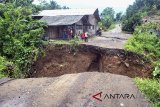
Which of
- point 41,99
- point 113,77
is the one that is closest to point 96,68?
point 113,77

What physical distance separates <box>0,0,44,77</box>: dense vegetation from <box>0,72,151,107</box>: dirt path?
7164mm

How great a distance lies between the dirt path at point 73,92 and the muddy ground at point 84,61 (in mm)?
7646

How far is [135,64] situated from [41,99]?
11997mm

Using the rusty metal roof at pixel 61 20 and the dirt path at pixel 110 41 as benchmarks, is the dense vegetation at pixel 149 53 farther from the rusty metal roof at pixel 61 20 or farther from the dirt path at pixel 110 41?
the rusty metal roof at pixel 61 20

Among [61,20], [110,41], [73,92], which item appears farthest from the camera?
[61,20]

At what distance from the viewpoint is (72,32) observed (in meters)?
30.7

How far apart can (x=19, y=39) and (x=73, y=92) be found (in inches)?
541

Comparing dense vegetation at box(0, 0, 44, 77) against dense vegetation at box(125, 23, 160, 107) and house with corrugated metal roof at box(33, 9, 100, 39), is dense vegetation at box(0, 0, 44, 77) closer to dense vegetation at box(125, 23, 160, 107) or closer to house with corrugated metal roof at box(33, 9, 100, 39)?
house with corrugated metal roof at box(33, 9, 100, 39)

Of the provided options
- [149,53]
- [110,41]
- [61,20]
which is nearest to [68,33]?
[61,20]

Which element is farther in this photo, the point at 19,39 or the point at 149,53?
the point at 19,39

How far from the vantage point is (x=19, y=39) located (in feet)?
79.4

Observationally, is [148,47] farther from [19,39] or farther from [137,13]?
[137,13]

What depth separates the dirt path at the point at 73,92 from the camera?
10445 millimetres

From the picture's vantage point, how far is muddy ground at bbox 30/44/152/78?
71.7ft
